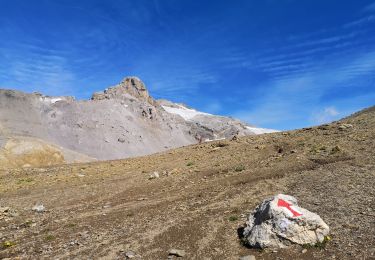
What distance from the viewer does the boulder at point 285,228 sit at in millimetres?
13094

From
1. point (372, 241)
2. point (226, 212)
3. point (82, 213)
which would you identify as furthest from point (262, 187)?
point (82, 213)

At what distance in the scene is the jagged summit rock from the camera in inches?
5605

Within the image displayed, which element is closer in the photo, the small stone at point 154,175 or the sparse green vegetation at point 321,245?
the sparse green vegetation at point 321,245

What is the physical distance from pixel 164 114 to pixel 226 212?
127 metres

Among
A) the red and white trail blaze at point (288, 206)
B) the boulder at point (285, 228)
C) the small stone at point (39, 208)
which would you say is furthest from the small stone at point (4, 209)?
the red and white trail blaze at point (288, 206)

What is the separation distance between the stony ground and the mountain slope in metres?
68.3

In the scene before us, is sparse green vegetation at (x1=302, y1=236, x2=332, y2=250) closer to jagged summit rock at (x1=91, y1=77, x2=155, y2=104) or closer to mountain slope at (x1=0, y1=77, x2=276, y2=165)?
mountain slope at (x1=0, y1=77, x2=276, y2=165)

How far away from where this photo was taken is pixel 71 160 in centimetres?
6400

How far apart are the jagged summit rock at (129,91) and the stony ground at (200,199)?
360 feet

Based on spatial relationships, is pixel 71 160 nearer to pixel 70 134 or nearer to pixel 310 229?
pixel 70 134

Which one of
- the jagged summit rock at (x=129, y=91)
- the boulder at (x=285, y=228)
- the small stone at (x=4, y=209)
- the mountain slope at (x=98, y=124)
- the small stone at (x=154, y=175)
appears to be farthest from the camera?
the jagged summit rock at (x=129, y=91)

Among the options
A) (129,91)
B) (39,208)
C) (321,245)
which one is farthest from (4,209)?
(129,91)

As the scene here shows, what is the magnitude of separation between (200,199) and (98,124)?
96566 mm

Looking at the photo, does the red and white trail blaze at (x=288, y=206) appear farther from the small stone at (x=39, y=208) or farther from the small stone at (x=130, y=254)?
the small stone at (x=39, y=208)
